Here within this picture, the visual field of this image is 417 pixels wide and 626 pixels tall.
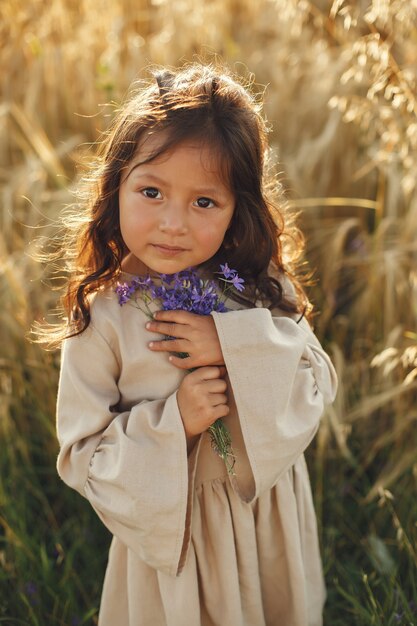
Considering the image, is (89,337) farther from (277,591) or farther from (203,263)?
(277,591)

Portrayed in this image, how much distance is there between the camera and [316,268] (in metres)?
2.41

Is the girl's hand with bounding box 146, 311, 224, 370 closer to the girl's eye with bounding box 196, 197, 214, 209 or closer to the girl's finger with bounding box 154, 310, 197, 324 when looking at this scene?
the girl's finger with bounding box 154, 310, 197, 324

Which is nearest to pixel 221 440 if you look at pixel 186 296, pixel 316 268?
pixel 186 296

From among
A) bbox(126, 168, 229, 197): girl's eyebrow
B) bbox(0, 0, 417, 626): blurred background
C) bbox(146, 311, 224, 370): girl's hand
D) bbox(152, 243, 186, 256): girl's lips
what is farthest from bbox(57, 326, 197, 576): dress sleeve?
bbox(0, 0, 417, 626): blurred background

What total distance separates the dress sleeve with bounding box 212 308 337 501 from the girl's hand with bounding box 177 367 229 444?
0.04m

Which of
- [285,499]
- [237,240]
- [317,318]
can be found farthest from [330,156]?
[285,499]

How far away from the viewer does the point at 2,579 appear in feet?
7.24

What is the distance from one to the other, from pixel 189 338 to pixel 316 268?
0.92 m

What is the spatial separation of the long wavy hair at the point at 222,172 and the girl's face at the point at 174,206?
0.03 m

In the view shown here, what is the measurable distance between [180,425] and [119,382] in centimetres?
19

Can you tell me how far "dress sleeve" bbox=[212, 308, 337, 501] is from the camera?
63.0 inches

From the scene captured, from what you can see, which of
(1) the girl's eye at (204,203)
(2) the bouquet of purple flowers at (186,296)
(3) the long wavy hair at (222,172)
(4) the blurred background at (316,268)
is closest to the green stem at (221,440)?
(2) the bouquet of purple flowers at (186,296)

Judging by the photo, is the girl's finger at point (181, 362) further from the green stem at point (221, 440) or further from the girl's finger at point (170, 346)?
the green stem at point (221, 440)

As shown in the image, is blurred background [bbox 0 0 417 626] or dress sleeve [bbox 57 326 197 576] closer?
dress sleeve [bbox 57 326 197 576]
